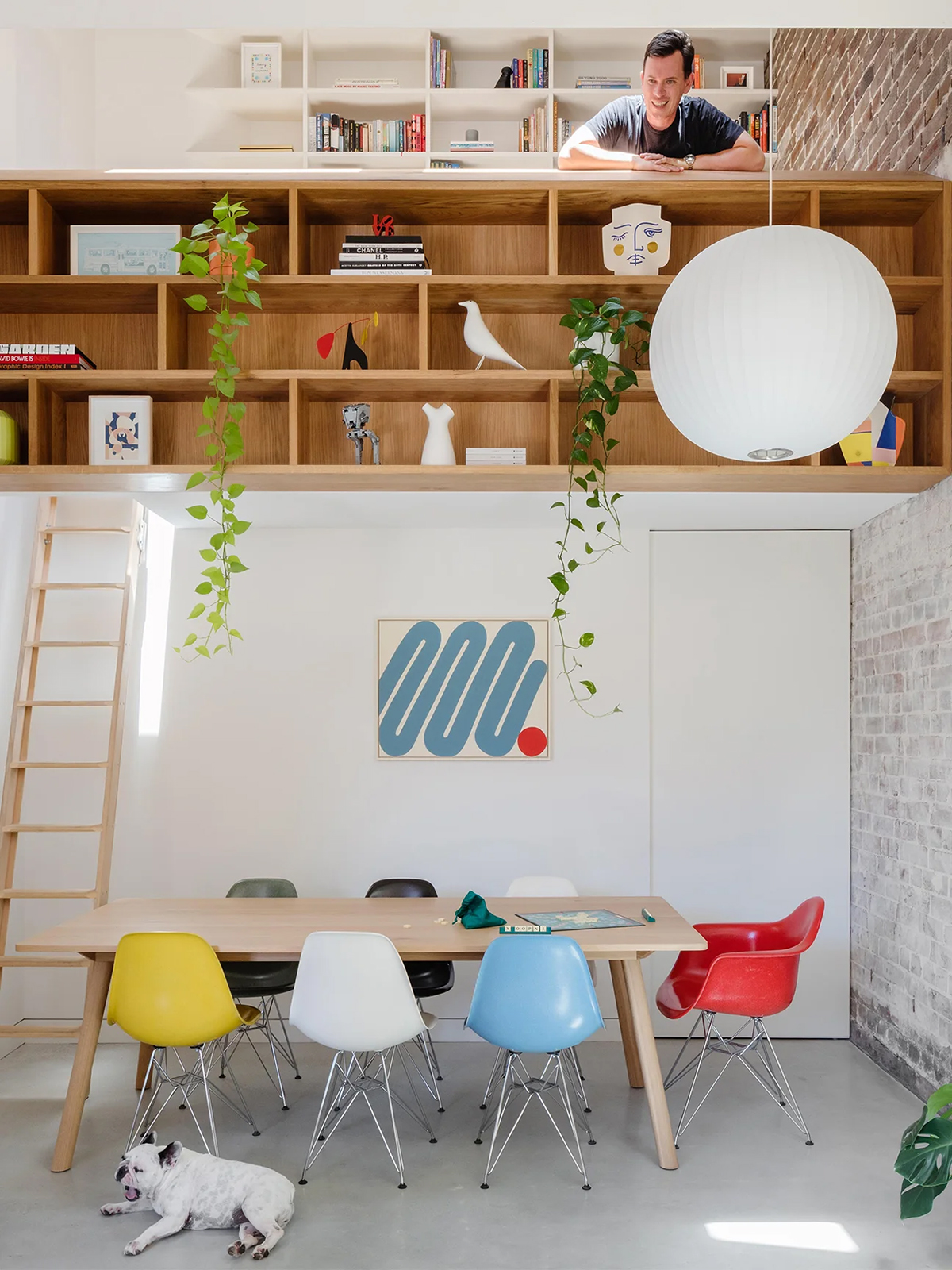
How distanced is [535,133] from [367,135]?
3.10 ft

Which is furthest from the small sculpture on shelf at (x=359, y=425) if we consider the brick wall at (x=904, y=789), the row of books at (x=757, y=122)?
the row of books at (x=757, y=122)

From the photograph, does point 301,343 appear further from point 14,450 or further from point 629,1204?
point 629,1204

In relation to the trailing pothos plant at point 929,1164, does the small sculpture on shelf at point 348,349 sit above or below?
above

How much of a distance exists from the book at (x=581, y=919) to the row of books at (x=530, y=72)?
14.8 feet

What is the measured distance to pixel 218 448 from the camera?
3.95m

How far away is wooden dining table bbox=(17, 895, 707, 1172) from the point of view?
3.35m

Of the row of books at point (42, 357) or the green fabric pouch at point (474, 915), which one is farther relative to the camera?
the row of books at point (42, 357)

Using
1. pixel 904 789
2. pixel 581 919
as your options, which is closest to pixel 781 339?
pixel 581 919

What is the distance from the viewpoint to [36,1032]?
420cm

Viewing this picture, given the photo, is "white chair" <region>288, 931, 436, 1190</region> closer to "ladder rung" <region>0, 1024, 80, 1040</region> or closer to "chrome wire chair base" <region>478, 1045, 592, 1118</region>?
"chrome wire chair base" <region>478, 1045, 592, 1118</region>

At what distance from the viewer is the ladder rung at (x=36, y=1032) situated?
164 inches

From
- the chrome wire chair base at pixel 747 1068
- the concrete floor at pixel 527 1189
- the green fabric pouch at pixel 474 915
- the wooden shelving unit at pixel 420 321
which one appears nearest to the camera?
the concrete floor at pixel 527 1189

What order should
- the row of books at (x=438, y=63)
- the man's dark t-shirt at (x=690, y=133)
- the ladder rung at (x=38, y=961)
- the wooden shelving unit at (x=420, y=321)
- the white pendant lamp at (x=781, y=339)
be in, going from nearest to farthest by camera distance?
1. the white pendant lamp at (x=781, y=339)
2. the wooden shelving unit at (x=420, y=321)
3. the man's dark t-shirt at (x=690, y=133)
4. the ladder rung at (x=38, y=961)
5. the row of books at (x=438, y=63)

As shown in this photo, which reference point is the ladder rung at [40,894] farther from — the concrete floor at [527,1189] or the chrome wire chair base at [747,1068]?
the chrome wire chair base at [747,1068]
